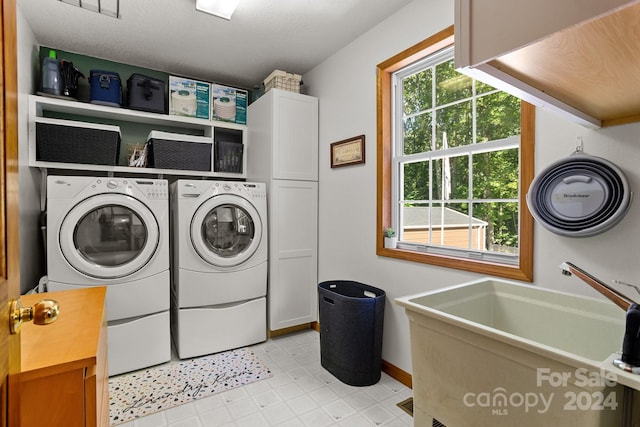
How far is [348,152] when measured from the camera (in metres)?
2.61

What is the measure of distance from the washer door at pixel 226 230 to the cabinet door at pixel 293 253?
189mm

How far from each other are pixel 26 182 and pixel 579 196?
3244 mm

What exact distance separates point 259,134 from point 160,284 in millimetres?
1541

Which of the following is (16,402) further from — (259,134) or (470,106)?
(259,134)

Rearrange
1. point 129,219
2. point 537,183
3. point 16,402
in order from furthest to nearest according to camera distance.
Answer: point 129,219
point 537,183
point 16,402

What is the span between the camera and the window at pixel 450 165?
5.54ft

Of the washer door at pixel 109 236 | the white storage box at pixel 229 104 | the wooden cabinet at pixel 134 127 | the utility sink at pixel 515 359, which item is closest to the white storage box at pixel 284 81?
the white storage box at pixel 229 104

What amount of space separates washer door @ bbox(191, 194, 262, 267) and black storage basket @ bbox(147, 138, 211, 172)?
566mm

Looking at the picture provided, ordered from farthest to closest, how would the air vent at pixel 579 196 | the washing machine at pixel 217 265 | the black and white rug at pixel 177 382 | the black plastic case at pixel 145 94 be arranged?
the black plastic case at pixel 145 94
the washing machine at pixel 217 265
the black and white rug at pixel 177 382
the air vent at pixel 579 196

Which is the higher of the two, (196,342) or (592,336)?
(592,336)

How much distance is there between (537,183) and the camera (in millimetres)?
1439

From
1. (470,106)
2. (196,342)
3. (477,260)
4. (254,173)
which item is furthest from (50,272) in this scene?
(470,106)

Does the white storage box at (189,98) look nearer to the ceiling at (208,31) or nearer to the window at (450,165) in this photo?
the ceiling at (208,31)

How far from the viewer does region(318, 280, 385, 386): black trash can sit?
6.88 ft
